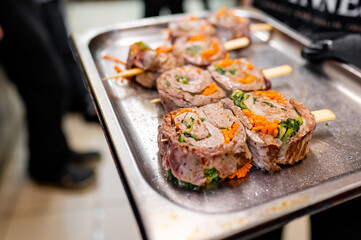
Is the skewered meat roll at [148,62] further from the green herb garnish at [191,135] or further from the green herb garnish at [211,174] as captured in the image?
the green herb garnish at [211,174]

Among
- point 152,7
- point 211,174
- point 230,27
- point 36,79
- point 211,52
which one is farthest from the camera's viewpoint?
point 152,7

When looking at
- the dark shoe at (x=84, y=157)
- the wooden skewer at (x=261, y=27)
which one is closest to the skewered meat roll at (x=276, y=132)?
the wooden skewer at (x=261, y=27)

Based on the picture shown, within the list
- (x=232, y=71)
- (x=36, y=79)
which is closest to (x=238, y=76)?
(x=232, y=71)

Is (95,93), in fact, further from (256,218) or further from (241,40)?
(241,40)

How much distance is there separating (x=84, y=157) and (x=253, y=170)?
2.51 m

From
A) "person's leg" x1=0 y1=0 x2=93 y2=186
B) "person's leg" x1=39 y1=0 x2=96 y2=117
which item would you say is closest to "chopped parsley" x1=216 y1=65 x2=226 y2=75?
"person's leg" x1=0 y1=0 x2=93 y2=186

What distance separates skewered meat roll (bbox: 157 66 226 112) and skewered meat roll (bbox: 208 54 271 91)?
0.22ft

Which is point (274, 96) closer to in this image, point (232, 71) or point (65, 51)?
point (232, 71)

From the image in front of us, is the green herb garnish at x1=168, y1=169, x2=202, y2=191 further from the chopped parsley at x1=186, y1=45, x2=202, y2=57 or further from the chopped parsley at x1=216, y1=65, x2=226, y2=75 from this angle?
the chopped parsley at x1=186, y1=45, x2=202, y2=57

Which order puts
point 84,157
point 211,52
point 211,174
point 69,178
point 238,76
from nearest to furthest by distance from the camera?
1. point 211,174
2. point 238,76
3. point 211,52
4. point 69,178
5. point 84,157

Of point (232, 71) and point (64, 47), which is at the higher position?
point (232, 71)

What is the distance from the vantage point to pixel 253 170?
151 centimetres

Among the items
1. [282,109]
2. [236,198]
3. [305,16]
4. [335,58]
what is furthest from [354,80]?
[236,198]

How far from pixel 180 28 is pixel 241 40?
0.50 meters
